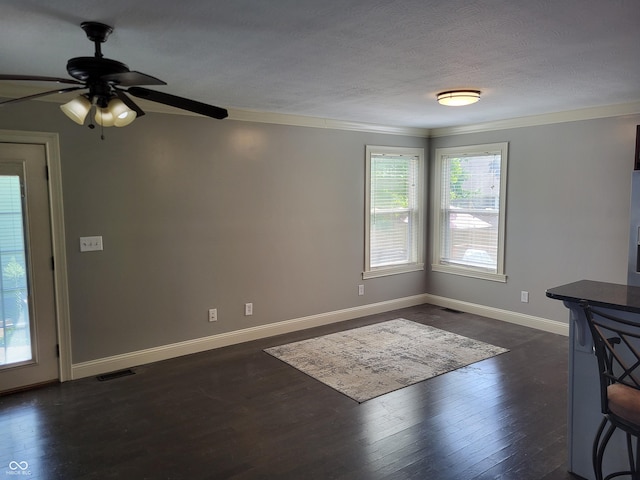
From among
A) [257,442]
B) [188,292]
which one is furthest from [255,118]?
[257,442]

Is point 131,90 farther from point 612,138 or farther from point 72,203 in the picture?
point 612,138

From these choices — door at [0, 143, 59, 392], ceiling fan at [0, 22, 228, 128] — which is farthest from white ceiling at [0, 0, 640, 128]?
door at [0, 143, 59, 392]

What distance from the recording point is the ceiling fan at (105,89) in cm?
189

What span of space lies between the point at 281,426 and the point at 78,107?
→ 7.39ft

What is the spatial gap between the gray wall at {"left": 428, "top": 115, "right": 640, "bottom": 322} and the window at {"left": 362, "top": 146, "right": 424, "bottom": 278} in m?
0.85

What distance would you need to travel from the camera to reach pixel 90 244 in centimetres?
382

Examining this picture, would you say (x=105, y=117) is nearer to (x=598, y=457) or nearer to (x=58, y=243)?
(x=58, y=243)

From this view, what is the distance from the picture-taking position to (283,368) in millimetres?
4012

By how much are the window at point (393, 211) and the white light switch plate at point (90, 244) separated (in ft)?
10.1

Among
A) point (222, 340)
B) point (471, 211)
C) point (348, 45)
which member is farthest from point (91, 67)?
point (471, 211)

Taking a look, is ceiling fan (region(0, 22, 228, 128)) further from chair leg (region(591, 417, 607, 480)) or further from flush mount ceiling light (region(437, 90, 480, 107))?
chair leg (region(591, 417, 607, 480))

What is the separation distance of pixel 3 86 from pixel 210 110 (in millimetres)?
2250

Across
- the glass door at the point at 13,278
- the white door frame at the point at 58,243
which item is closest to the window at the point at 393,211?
the white door frame at the point at 58,243

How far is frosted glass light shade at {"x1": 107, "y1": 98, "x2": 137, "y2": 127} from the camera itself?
214 centimetres
